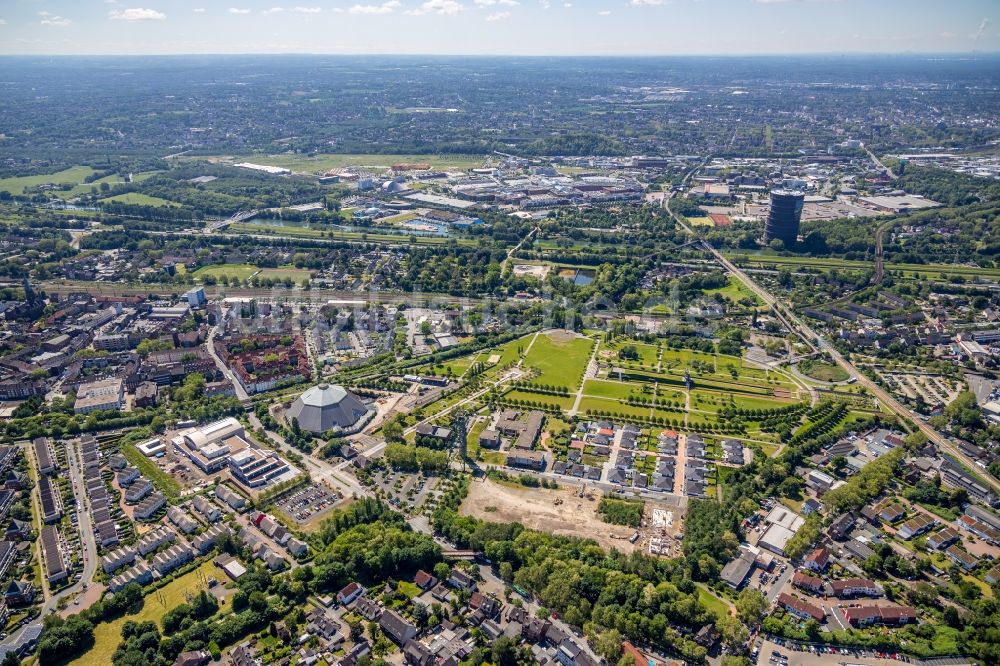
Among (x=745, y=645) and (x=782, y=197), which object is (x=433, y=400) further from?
(x=782, y=197)

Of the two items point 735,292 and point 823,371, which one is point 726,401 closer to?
point 823,371

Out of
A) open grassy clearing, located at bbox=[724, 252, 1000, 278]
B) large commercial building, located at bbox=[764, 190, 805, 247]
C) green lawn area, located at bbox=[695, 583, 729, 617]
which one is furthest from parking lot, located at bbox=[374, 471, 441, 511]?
large commercial building, located at bbox=[764, 190, 805, 247]

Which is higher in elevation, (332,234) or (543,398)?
(332,234)

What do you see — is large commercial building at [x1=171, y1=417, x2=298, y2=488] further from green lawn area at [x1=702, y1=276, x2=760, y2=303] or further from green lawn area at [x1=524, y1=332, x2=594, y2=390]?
green lawn area at [x1=702, y1=276, x2=760, y2=303]

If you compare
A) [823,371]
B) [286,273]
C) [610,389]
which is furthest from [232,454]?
[823,371]

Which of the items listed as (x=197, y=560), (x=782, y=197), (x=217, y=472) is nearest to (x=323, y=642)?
(x=197, y=560)
